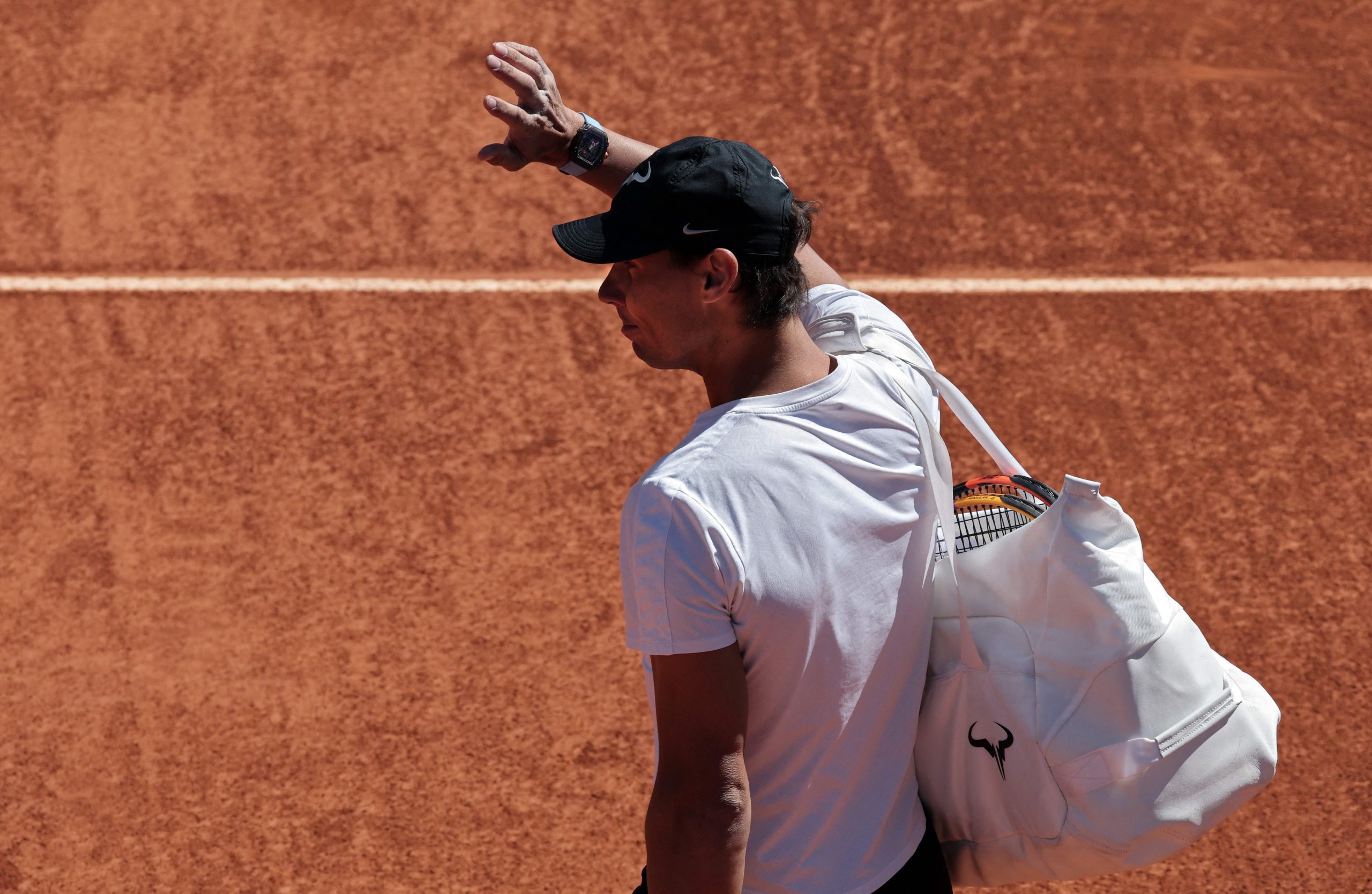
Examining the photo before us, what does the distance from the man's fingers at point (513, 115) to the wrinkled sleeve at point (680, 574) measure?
3.23ft

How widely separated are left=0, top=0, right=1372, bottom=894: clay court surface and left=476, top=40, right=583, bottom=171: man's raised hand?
203 centimetres

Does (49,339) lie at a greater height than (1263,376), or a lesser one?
lesser

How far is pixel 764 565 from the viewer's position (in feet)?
5.96

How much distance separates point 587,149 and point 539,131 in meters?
0.12

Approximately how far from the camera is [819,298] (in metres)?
2.38

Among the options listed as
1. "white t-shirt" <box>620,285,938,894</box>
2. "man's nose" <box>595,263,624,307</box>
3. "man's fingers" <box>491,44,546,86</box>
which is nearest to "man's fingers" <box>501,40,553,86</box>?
"man's fingers" <box>491,44,546,86</box>

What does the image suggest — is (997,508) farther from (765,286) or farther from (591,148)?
(591,148)

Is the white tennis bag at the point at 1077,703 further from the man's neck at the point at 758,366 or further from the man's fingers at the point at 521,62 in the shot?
the man's fingers at the point at 521,62

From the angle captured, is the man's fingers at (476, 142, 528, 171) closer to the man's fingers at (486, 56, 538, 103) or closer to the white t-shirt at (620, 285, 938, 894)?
the man's fingers at (486, 56, 538, 103)

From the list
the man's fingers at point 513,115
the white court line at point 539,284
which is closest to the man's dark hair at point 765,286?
the man's fingers at point 513,115

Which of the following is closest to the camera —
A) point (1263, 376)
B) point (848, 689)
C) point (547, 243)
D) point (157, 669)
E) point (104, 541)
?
point (848, 689)

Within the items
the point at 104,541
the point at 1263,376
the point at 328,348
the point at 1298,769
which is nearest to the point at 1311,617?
the point at 1298,769

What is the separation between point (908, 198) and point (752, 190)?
407 cm

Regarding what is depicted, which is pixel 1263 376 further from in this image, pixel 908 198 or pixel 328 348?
pixel 328 348
